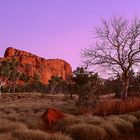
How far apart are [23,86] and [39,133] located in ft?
350

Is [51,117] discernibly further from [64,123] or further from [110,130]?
[110,130]

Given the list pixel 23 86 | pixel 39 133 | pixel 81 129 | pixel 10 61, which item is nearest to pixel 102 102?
pixel 81 129

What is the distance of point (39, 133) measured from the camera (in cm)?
945

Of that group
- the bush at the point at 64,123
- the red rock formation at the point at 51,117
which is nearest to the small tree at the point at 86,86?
the red rock formation at the point at 51,117

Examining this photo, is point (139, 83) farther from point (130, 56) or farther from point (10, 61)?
point (10, 61)

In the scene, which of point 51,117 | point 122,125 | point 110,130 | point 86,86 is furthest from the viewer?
point 86,86

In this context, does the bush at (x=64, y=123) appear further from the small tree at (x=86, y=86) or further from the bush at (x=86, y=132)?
the small tree at (x=86, y=86)

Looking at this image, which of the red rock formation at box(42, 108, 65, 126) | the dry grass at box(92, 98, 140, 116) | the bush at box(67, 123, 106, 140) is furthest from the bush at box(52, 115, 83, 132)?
the dry grass at box(92, 98, 140, 116)

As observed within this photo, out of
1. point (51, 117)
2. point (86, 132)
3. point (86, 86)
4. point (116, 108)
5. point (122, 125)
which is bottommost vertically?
point (86, 132)

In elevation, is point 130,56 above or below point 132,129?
above

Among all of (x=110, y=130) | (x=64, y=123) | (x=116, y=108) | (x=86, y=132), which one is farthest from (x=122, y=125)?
(x=116, y=108)

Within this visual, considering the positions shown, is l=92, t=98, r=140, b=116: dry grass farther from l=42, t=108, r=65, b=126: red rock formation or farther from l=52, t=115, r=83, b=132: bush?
l=52, t=115, r=83, b=132: bush

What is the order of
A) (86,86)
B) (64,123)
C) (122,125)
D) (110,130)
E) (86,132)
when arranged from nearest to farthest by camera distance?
(86,132) < (110,130) < (122,125) < (64,123) < (86,86)

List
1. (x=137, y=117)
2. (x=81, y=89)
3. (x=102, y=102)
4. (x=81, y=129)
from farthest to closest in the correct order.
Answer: (x=81, y=89) < (x=102, y=102) < (x=137, y=117) < (x=81, y=129)
